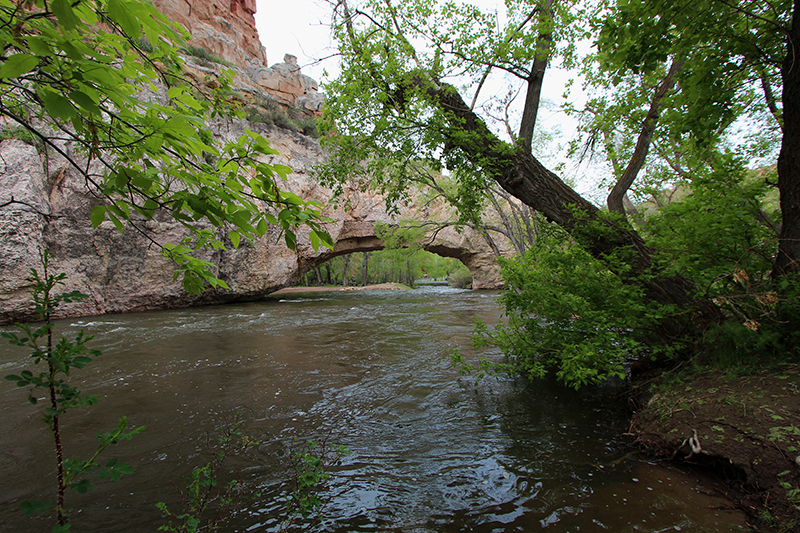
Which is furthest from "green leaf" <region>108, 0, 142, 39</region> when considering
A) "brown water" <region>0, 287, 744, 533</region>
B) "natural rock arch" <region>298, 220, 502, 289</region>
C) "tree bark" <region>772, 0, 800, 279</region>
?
"natural rock arch" <region>298, 220, 502, 289</region>

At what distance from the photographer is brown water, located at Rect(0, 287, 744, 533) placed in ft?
6.67

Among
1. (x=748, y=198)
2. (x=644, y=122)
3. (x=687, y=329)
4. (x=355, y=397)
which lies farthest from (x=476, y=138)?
(x=355, y=397)

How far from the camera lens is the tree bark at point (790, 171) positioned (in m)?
2.57

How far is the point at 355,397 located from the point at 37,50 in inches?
150

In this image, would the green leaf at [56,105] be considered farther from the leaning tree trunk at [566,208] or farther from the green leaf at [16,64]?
the leaning tree trunk at [566,208]

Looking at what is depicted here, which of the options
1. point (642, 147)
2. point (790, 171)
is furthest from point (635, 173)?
point (790, 171)

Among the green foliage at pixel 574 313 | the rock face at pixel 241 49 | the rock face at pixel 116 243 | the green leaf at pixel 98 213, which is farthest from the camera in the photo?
the rock face at pixel 241 49

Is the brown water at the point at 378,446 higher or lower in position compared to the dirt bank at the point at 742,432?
lower

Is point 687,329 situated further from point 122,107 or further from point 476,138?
point 122,107

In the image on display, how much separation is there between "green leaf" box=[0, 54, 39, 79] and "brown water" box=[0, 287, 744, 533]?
223cm

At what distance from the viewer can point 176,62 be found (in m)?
1.70

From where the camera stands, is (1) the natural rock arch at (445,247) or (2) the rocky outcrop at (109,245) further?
(1) the natural rock arch at (445,247)

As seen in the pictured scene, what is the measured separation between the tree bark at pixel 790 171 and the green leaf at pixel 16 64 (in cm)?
401

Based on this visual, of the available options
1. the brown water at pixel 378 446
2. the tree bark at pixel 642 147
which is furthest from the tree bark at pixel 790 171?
the brown water at pixel 378 446
